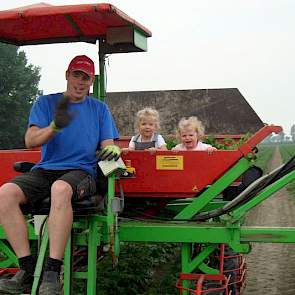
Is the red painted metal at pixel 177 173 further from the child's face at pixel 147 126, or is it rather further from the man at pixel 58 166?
the child's face at pixel 147 126

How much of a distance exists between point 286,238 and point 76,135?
158 centimetres

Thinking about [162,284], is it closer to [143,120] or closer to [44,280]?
[143,120]

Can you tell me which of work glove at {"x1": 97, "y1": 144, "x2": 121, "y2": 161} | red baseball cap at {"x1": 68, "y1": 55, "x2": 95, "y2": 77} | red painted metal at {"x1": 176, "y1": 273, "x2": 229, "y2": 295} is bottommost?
red painted metal at {"x1": 176, "y1": 273, "x2": 229, "y2": 295}

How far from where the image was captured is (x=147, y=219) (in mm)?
4258

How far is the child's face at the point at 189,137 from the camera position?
16.0ft

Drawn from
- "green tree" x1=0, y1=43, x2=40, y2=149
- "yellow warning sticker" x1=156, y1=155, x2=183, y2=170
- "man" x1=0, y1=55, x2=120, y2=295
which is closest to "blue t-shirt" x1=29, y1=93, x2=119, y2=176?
"man" x1=0, y1=55, x2=120, y2=295

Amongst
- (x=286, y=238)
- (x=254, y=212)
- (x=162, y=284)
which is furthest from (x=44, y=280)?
(x=254, y=212)

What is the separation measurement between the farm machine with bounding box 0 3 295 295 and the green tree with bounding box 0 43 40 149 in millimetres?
30757

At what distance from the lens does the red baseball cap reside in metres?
3.73

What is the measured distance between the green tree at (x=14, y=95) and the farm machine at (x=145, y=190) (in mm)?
30757

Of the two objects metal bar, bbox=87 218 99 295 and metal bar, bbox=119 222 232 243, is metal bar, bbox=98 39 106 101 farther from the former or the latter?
metal bar, bbox=87 218 99 295

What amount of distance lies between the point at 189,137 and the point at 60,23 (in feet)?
4.85

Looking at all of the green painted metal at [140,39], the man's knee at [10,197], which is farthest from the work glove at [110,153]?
the green painted metal at [140,39]

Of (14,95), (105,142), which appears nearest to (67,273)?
(105,142)
